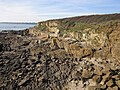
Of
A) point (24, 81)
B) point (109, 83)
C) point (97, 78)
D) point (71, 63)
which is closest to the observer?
point (109, 83)

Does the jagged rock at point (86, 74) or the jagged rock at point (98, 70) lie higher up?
the jagged rock at point (98, 70)

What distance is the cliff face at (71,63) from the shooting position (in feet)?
85.0

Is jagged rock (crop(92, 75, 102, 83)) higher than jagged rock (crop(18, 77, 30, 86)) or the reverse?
higher

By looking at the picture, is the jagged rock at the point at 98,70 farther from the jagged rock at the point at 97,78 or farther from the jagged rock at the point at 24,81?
the jagged rock at the point at 24,81

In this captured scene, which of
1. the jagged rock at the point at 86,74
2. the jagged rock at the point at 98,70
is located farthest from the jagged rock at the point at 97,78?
the jagged rock at the point at 86,74

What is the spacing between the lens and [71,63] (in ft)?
103

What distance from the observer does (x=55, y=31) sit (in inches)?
1917

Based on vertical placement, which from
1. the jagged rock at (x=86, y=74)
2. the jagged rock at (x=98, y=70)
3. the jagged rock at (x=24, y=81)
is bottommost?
the jagged rock at (x=24, y=81)

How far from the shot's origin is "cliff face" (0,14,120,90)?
2592cm

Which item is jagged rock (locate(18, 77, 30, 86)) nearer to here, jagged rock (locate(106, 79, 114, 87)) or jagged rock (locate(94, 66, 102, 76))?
jagged rock (locate(94, 66, 102, 76))

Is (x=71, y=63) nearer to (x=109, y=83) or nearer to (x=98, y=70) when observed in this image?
(x=98, y=70)

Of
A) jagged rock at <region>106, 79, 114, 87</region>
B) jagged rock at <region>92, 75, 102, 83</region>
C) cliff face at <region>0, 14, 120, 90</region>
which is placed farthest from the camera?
cliff face at <region>0, 14, 120, 90</region>

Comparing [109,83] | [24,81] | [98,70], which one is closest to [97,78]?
[109,83]

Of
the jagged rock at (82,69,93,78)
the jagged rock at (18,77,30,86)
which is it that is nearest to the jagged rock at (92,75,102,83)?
the jagged rock at (82,69,93,78)
